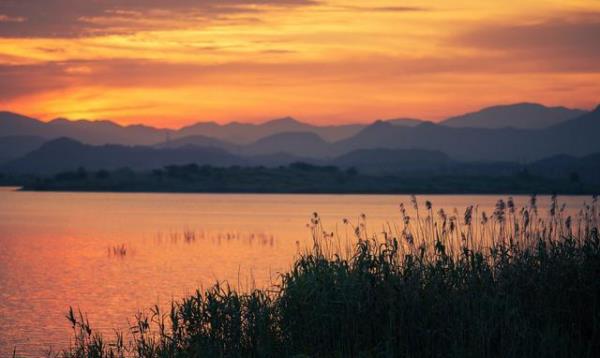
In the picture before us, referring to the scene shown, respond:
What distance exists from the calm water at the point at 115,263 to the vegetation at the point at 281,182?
84.3 meters

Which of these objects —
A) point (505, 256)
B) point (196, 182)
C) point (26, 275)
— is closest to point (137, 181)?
point (196, 182)

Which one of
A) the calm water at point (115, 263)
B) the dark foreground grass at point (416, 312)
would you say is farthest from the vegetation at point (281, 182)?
the dark foreground grass at point (416, 312)

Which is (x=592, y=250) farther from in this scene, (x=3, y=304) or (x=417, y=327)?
(x=3, y=304)

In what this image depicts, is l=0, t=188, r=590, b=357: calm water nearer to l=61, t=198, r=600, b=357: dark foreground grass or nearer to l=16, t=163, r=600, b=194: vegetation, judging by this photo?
l=61, t=198, r=600, b=357: dark foreground grass

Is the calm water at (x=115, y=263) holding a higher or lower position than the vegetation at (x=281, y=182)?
lower

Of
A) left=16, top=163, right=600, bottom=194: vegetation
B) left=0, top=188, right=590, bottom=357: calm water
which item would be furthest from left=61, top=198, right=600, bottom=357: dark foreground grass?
left=16, top=163, right=600, bottom=194: vegetation

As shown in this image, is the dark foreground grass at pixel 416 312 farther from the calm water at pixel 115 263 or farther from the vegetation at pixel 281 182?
the vegetation at pixel 281 182

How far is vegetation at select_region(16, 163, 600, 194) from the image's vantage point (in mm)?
156500

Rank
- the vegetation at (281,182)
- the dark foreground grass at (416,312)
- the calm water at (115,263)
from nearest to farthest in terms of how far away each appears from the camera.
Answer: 1. the dark foreground grass at (416,312)
2. the calm water at (115,263)
3. the vegetation at (281,182)

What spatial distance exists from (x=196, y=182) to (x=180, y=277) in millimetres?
130779

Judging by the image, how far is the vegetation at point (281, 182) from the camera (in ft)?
513

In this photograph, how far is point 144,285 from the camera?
33.6m

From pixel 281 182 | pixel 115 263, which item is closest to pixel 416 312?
pixel 115 263

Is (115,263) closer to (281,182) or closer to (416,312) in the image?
(416,312)
